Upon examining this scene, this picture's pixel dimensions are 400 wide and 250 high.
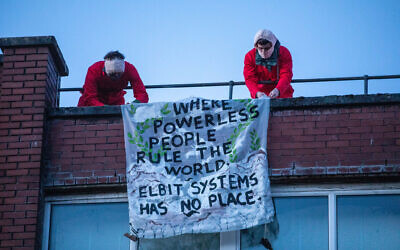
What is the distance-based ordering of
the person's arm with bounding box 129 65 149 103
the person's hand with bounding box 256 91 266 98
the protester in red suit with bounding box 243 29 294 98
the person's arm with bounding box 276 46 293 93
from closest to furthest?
the person's hand with bounding box 256 91 266 98, the person's arm with bounding box 276 46 293 93, the protester in red suit with bounding box 243 29 294 98, the person's arm with bounding box 129 65 149 103

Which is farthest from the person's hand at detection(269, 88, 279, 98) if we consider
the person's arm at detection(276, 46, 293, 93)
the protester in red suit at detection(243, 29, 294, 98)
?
the protester in red suit at detection(243, 29, 294, 98)

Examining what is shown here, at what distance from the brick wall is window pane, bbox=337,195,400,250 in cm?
31

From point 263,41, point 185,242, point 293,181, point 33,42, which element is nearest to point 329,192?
point 293,181

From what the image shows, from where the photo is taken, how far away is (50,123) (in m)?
9.05

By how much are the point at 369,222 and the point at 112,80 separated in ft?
12.3

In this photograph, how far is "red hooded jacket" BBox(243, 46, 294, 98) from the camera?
9.52 m

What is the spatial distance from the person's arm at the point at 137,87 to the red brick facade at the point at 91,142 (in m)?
0.94

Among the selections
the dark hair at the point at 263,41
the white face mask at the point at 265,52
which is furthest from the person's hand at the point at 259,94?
the dark hair at the point at 263,41

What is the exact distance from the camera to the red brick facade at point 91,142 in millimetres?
8414

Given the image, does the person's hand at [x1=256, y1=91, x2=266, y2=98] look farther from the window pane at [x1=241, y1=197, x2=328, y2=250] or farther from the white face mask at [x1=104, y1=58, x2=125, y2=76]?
the white face mask at [x1=104, y1=58, x2=125, y2=76]

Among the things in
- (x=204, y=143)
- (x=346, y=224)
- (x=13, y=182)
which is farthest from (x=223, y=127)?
(x=13, y=182)

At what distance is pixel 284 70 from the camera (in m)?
9.62

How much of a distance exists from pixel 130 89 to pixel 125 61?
1.31ft

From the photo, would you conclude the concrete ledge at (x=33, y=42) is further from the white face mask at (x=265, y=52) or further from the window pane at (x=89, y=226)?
the white face mask at (x=265, y=52)
